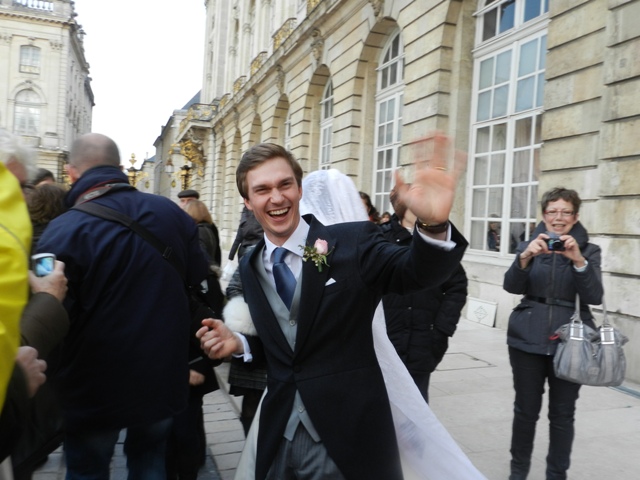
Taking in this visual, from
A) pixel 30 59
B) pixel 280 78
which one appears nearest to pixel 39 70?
pixel 30 59

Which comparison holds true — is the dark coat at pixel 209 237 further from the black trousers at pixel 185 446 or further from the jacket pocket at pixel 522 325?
the jacket pocket at pixel 522 325

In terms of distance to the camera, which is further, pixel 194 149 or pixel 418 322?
pixel 194 149

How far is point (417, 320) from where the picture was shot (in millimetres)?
3584

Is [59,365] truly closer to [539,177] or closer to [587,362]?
[587,362]

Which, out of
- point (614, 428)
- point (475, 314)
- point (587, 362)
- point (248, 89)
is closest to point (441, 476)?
point (587, 362)

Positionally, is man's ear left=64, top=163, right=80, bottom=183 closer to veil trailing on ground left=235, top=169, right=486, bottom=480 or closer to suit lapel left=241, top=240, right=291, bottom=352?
suit lapel left=241, top=240, right=291, bottom=352

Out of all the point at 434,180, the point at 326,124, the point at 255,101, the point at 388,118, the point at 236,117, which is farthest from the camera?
the point at 236,117

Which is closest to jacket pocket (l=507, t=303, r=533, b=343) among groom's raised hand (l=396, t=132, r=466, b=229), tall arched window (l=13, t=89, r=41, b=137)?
groom's raised hand (l=396, t=132, r=466, b=229)

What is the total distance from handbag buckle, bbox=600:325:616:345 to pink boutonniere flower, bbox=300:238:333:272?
6.89 feet

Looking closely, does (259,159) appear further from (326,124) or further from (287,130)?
(287,130)

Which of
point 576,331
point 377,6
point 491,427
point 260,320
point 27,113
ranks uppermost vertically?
point 27,113

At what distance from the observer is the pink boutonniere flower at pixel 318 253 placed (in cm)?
186

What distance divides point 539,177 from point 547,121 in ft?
2.45

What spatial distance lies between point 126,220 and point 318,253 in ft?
3.37
